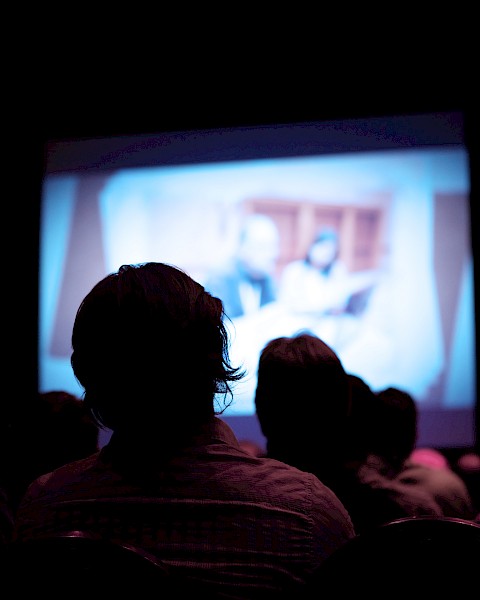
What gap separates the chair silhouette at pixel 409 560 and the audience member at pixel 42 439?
1.09 meters

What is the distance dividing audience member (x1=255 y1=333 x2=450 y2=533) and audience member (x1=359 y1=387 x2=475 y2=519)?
18 cm

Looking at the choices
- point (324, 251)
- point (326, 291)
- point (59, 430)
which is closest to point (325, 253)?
point (324, 251)

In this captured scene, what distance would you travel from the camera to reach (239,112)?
4324mm

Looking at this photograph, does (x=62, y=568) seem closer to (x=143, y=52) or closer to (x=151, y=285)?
(x=151, y=285)

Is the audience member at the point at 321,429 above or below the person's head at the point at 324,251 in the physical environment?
below

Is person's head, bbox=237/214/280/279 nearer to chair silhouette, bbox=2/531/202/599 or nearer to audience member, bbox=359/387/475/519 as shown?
audience member, bbox=359/387/475/519

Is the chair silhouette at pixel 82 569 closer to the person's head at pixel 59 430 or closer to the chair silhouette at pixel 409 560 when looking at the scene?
the chair silhouette at pixel 409 560

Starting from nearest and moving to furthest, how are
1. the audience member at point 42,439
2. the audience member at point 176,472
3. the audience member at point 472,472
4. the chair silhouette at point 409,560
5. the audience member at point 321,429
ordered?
1. the chair silhouette at point 409,560
2. the audience member at point 176,472
3. the audience member at point 321,429
4. the audience member at point 42,439
5. the audience member at point 472,472

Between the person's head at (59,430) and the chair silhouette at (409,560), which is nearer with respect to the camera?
the chair silhouette at (409,560)

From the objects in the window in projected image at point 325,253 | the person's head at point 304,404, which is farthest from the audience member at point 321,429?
the window in projected image at point 325,253

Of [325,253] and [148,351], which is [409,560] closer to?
[148,351]

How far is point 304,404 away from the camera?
1.53 meters

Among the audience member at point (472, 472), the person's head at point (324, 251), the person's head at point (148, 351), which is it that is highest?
the person's head at point (324, 251)

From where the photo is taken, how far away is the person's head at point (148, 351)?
1.04m
